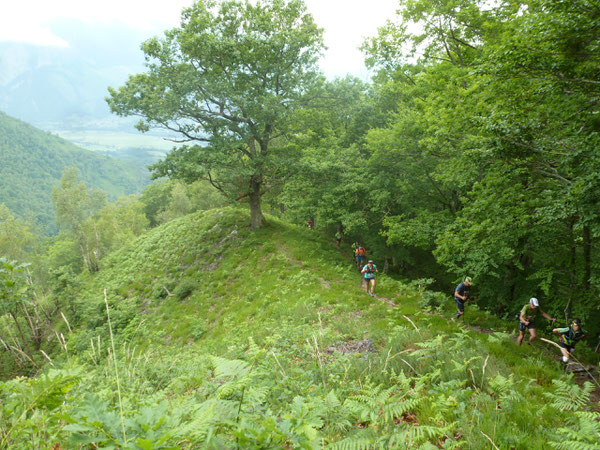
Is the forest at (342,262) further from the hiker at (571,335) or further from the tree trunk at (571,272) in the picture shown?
the hiker at (571,335)

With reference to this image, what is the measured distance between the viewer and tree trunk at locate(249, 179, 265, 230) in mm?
21661

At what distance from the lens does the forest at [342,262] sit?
10.5 ft

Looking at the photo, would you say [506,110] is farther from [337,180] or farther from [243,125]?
[243,125]

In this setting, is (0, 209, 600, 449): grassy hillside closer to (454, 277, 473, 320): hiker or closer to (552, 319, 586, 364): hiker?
(552, 319, 586, 364): hiker

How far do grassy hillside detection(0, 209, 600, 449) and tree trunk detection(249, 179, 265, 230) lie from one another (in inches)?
31.8

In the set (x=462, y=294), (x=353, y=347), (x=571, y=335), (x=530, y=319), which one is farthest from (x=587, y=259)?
(x=353, y=347)

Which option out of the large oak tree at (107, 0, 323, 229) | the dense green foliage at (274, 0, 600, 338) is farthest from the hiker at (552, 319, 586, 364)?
the large oak tree at (107, 0, 323, 229)

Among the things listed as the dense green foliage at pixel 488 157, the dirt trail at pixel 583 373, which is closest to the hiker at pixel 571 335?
the dirt trail at pixel 583 373

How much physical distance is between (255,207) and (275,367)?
17876 millimetres

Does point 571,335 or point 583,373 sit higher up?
point 571,335

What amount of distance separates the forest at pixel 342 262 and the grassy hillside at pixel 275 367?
5 centimetres

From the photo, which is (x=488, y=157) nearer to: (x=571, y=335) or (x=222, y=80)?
(x=571, y=335)

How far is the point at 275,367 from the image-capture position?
544 cm

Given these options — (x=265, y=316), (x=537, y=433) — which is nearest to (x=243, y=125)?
(x=265, y=316)
